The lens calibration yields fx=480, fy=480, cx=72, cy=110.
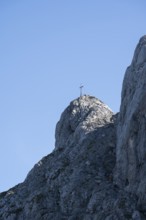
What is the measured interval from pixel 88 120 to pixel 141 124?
16042 millimetres

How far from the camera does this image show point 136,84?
45.7 meters

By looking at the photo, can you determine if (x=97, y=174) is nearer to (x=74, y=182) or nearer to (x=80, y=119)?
(x=74, y=182)

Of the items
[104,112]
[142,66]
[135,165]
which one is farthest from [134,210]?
[104,112]

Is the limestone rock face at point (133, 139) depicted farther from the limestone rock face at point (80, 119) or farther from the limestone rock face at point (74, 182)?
the limestone rock face at point (80, 119)

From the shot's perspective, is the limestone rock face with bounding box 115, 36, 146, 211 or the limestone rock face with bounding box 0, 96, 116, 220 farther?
the limestone rock face with bounding box 0, 96, 116, 220

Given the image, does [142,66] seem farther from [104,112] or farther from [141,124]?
[104,112]

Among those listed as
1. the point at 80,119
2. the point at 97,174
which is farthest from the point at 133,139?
the point at 80,119

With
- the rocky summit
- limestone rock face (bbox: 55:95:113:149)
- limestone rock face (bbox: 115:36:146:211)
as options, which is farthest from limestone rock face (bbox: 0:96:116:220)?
limestone rock face (bbox: 115:36:146:211)

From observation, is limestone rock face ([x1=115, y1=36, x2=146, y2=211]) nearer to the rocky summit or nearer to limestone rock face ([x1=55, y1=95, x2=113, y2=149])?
Answer: the rocky summit

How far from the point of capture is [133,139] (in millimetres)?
42562

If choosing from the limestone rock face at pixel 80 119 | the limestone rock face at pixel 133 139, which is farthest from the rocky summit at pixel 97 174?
the limestone rock face at pixel 80 119

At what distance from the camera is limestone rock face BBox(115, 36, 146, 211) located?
40.7 m

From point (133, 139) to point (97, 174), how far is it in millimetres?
5797

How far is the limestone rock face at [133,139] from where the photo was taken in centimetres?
4072
